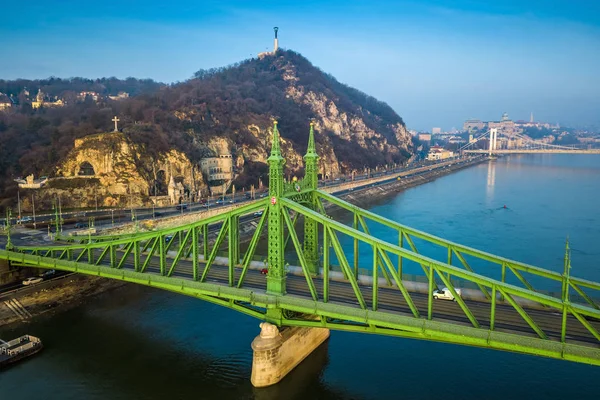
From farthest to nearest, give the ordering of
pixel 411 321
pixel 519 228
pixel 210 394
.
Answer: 1. pixel 519 228
2. pixel 210 394
3. pixel 411 321

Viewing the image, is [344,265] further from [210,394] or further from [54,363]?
→ [54,363]

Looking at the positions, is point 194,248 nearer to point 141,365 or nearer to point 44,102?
point 141,365

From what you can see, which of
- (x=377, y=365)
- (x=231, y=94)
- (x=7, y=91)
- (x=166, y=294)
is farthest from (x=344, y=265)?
(x=7, y=91)

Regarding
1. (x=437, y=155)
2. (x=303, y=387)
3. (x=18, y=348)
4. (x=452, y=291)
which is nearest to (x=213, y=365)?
(x=303, y=387)

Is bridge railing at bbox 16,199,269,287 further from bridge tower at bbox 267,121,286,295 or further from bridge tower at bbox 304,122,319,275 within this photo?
bridge tower at bbox 304,122,319,275

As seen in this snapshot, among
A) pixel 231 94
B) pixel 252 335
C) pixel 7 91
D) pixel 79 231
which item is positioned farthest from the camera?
pixel 7 91

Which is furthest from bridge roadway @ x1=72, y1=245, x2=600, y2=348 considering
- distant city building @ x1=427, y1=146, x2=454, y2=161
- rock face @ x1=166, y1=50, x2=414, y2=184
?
distant city building @ x1=427, y1=146, x2=454, y2=161

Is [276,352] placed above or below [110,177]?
below
